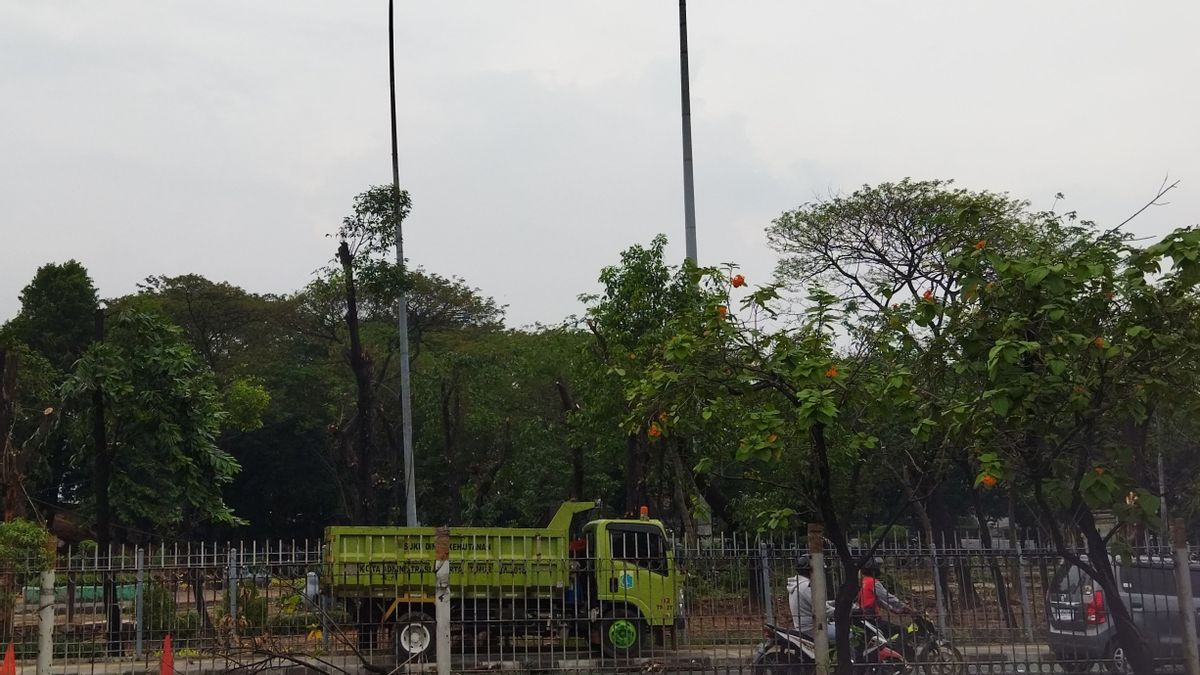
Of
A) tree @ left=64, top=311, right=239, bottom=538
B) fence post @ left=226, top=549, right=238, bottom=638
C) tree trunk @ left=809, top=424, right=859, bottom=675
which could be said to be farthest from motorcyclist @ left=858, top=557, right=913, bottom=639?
tree @ left=64, top=311, right=239, bottom=538

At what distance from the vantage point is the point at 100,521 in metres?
21.3

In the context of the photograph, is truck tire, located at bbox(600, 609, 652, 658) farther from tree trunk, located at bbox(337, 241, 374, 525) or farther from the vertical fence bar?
tree trunk, located at bbox(337, 241, 374, 525)

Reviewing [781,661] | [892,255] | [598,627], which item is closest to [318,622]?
[598,627]

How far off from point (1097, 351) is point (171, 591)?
8997 millimetres

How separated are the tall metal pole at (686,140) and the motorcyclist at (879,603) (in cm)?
1096

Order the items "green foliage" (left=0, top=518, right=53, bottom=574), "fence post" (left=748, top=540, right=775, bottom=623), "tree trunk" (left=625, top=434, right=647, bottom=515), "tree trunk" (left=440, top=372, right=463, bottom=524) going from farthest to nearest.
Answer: "tree trunk" (left=440, top=372, right=463, bottom=524) → "tree trunk" (left=625, top=434, right=647, bottom=515) → "green foliage" (left=0, top=518, right=53, bottom=574) → "fence post" (left=748, top=540, right=775, bottom=623)

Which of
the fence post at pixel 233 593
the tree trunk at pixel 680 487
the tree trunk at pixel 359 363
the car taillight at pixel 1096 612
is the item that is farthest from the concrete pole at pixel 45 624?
the tree trunk at pixel 680 487

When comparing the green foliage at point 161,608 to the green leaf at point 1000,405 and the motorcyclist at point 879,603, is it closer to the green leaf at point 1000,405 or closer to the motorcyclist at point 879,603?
the motorcyclist at point 879,603

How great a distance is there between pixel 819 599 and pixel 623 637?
2366 millimetres

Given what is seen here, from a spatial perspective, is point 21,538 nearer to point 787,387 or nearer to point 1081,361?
point 787,387

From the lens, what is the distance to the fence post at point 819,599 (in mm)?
10719

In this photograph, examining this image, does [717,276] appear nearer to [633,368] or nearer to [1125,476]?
[1125,476]

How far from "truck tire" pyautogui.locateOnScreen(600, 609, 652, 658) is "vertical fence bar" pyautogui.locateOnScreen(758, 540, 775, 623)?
3.93 feet

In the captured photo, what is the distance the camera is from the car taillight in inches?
469
